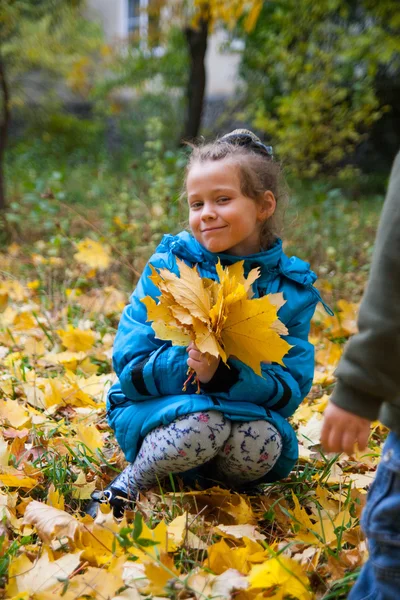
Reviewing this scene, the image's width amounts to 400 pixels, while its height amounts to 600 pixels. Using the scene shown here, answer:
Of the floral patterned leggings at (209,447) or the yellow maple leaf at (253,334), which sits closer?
the yellow maple leaf at (253,334)

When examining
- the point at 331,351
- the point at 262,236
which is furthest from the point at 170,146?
the point at 262,236

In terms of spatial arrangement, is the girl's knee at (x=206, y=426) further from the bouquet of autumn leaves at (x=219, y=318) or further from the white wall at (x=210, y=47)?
the white wall at (x=210, y=47)

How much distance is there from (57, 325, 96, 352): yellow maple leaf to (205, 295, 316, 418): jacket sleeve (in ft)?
4.41

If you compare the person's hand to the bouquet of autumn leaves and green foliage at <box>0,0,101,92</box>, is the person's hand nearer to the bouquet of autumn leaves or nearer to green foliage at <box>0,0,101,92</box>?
the bouquet of autumn leaves

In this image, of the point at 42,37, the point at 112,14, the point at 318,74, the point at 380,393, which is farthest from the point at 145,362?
the point at 112,14

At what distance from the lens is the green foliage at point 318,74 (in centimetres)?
898

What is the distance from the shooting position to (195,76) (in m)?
8.98

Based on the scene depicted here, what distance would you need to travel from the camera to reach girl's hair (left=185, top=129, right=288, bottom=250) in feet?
6.64

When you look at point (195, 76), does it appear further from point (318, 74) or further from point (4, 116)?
point (4, 116)

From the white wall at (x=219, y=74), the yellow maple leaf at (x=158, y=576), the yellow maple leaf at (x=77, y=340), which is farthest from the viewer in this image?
the white wall at (x=219, y=74)

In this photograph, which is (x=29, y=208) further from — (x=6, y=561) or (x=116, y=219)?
(x=6, y=561)

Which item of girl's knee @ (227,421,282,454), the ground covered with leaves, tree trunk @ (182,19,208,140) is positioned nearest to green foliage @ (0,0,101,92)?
tree trunk @ (182,19,208,140)

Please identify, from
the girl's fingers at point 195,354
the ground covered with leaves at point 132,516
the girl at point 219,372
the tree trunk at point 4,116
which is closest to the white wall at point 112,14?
the tree trunk at point 4,116

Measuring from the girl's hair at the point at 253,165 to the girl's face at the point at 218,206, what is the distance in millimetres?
28
